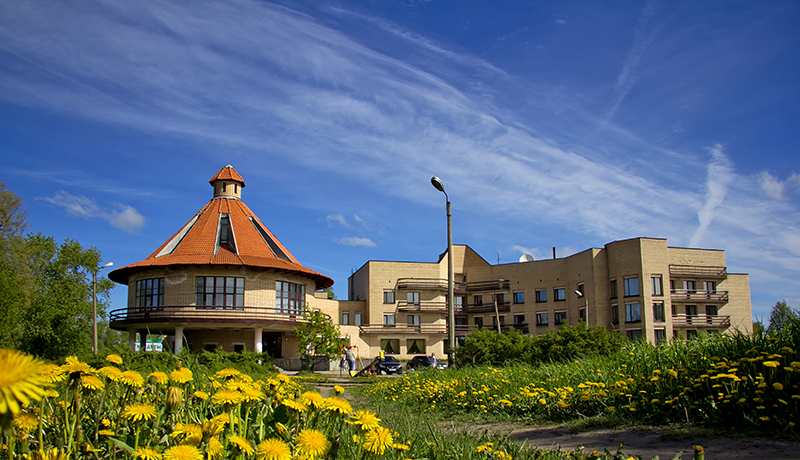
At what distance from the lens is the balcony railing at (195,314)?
4131 centimetres

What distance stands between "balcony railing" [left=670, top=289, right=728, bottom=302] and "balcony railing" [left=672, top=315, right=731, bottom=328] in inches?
64.5

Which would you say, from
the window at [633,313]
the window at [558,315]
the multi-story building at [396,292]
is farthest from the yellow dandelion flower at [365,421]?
the window at [558,315]

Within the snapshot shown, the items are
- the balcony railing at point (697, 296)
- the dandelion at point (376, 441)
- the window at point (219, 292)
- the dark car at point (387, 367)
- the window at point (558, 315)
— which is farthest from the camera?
the window at point (558, 315)

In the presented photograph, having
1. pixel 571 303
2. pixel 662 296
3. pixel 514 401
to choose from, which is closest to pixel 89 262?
pixel 571 303

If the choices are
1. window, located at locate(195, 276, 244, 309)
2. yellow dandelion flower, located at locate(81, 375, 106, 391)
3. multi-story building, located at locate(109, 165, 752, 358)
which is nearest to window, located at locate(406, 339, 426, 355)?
multi-story building, located at locate(109, 165, 752, 358)

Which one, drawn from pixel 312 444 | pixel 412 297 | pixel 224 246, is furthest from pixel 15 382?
pixel 412 297

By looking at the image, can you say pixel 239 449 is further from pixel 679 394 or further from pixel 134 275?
pixel 134 275

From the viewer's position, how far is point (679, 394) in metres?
6.71

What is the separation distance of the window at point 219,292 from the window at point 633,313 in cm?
3470

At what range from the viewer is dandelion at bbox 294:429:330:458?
7.06 ft

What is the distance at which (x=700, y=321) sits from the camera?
5472cm

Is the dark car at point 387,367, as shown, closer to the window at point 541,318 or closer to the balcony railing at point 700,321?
the window at point 541,318

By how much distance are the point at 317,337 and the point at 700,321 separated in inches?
1476

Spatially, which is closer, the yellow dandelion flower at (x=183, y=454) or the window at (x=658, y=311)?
the yellow dandelion flower at (x=183, y=454)
